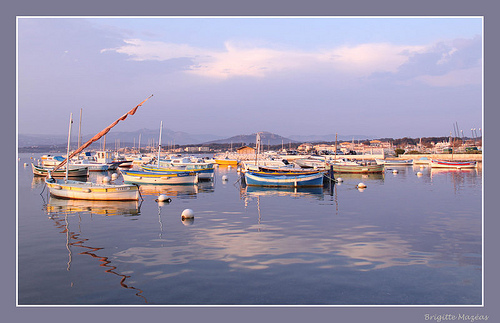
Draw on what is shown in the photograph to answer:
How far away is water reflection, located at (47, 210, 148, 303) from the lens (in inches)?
477

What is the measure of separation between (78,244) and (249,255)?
7073mm

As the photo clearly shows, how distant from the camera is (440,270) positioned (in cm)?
1298

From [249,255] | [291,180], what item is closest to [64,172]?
[291,180]

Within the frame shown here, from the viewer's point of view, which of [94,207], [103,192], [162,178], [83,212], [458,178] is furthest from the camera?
[458,178]

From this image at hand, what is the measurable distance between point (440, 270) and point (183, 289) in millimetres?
8009

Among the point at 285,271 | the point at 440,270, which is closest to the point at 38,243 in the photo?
the point at 285,271

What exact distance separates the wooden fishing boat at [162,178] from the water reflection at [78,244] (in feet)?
54.5

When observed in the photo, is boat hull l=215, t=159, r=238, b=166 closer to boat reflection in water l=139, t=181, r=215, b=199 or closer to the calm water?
boat reflection in water l=139, t=181, r=215, b=199

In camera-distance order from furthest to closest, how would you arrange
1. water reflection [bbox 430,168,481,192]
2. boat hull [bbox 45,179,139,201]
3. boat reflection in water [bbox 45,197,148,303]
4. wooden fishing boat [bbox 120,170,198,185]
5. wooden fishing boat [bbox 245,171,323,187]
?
1. water reflection [bbox 430,168,481,192]
2. wooden fishing boat [bbox 120,170,198,185]
3. wooden fishing boat [bbox 245,171,323,187]
4. boat hull [bbox 45,179,139,201]
5. boat reflection in water [bbox 45,197,148,303]

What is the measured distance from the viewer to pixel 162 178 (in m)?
41.3

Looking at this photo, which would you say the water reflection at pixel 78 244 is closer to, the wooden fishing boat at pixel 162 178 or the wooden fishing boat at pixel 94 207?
the wooden fishing boat at pixel 94 207

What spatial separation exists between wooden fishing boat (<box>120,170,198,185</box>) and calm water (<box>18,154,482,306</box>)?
13.9 meters

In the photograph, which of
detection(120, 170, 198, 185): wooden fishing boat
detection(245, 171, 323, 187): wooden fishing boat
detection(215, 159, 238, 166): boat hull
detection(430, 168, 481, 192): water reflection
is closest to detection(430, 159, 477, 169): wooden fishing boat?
detection(430, 168, 481, 192): water reflection

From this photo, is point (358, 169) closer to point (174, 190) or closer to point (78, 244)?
point (174, 190)
